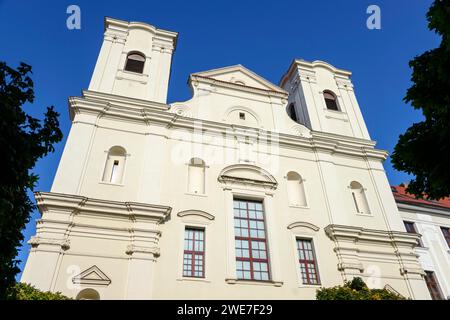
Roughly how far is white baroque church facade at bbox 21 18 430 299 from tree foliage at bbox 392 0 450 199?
289 inches

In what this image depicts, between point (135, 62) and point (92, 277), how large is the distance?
13.0m

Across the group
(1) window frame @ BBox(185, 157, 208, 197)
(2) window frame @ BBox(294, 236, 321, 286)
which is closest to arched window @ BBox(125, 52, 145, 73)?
(1) window frame @ BBox(185, 157, 208, 197)

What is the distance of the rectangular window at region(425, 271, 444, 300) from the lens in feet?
60.6

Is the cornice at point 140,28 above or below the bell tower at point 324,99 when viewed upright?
above

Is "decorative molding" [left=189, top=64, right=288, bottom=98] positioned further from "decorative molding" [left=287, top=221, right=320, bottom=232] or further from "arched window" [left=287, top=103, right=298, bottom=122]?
"decorative molding" [left=287, top=221, right=320, bottom=232]

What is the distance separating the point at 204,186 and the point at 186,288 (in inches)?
193

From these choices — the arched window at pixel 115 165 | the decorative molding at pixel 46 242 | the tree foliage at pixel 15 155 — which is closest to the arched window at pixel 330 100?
the arched window at pixel 115 165

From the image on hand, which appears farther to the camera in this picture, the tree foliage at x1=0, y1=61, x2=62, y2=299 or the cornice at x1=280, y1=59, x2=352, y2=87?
the cornice at x1=280, y1=59, x2=352, y2=87

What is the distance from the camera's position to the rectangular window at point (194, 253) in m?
13.4

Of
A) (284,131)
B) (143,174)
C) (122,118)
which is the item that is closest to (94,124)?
(122,118)

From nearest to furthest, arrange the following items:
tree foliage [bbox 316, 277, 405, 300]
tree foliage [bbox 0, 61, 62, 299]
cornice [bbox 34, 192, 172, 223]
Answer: tree foliage [bbox 0, 61, 62, 299] → tree foliage [bbox 316, 277, 405, 300] → cornice [bbox 34, 192, 172, 223]

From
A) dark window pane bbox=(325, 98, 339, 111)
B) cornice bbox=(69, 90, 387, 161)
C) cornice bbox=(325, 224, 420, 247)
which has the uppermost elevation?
dark window pane bbox=(325, 98, 339, 111)

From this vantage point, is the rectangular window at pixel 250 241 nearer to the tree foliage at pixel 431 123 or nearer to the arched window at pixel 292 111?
the tree foliage at pixel 431 123

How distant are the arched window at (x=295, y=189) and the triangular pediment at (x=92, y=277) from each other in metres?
9.11
